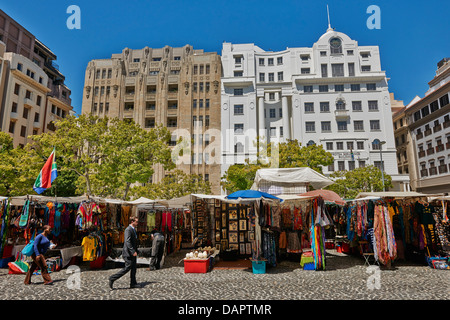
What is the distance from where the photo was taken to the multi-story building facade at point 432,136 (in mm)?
36031

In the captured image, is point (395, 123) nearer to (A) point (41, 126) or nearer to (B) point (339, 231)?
(B) point (339, 231)

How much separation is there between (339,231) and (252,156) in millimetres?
24026

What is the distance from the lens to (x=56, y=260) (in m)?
10.4

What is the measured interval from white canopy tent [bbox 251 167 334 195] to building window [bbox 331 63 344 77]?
36.7 meters

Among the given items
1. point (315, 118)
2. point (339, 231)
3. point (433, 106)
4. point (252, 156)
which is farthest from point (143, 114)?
point (433, 106)

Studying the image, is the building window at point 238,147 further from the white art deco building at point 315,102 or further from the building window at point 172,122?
the building window at point 172,122

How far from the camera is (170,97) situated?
156 feet

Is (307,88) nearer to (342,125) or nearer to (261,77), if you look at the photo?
(342,125)

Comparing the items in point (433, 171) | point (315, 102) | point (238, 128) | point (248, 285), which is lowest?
point (248, 285)

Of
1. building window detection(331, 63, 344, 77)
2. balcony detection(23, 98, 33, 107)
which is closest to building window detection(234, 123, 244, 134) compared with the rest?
building window detection(331, 63, 344, 77)

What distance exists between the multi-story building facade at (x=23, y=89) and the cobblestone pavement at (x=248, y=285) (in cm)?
3355

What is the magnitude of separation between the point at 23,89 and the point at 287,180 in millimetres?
39621

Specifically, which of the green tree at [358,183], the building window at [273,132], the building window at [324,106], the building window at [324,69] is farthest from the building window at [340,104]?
the green tree at [358,183]

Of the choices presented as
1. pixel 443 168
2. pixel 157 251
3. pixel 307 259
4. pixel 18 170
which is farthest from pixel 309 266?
pixel 443 168
